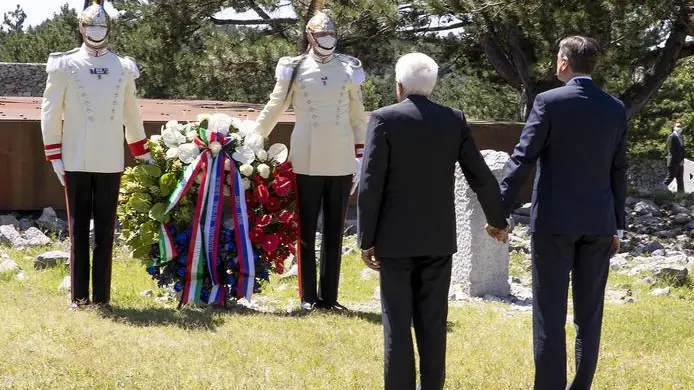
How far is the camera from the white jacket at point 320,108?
666 centimetres

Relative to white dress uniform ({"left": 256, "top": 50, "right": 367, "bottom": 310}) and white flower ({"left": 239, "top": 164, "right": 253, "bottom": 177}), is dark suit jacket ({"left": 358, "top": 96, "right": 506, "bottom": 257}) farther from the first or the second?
white flower ({"left": 239, "top": 164, "right": 253, "bottom": 177})

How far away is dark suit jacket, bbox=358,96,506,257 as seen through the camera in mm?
4320

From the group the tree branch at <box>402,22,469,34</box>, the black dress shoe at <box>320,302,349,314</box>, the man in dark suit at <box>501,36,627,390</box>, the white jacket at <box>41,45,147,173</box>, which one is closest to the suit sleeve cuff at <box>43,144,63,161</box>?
the white jacket at <box>41,45,147,173</box>

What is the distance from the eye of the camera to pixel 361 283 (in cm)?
861

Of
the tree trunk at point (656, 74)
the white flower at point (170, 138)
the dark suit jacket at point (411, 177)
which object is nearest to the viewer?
the dark suit jacket at point (411, 177)

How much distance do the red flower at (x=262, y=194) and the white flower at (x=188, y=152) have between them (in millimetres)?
480

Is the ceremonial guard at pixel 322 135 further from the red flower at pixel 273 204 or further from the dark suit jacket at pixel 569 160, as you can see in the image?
the dark suit jacket at pixel 569 160

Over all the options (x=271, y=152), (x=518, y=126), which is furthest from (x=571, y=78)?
(x=518, y=126)

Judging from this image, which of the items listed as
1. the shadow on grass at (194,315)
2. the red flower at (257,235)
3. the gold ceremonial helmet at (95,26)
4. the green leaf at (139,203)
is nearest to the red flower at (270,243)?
the red flower at (257,235)

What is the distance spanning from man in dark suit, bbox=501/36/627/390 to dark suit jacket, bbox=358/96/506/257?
0.99ft

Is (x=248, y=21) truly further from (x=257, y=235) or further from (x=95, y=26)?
(x=95, y=26)

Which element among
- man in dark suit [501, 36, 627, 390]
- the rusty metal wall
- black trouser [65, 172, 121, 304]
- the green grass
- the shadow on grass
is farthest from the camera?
the rusty metal wall

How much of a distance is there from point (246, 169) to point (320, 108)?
64 centimetres

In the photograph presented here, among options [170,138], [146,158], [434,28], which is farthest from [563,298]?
[434,28]
